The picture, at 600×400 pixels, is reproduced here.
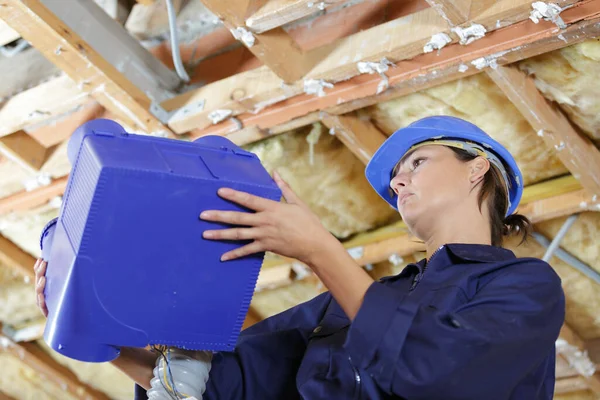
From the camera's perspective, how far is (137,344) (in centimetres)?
133

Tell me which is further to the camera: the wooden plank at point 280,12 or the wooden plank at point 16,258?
the wooden plank at point 16,258

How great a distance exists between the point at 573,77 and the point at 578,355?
1.21 m

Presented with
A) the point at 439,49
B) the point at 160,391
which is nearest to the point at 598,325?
the point at 439,49

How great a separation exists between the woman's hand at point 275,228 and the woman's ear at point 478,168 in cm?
53

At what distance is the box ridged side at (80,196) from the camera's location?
1.25 m

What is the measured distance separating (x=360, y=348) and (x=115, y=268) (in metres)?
0.41

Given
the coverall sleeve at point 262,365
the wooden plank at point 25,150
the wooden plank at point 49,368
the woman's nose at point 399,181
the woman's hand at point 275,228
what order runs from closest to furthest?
1. the woman's hand at point 275,228
2. the coverall sleeve at point 262,365
3. the woman's nose at point 399,181
4. the wooden plank at point 25,150
5. the wooden plank at point 49,368

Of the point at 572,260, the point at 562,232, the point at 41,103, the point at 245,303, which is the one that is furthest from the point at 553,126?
the point at 41,103

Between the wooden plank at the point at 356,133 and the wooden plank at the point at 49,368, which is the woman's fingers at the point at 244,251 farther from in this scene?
the wooden plank at the point at 49,368

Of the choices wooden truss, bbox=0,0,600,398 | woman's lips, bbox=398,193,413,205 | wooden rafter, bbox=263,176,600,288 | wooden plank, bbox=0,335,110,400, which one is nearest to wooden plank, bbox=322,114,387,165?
wooden truss, bbox=0,0,600,398

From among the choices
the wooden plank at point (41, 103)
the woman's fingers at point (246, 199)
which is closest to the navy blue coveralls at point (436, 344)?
the woman's fingers at point (246, 199)

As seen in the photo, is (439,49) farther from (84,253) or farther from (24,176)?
(24,176)

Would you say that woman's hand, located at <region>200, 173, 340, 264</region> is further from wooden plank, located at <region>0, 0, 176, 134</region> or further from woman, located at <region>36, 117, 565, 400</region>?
wooden plank, located at <region>0, 0, 176, 134</region>

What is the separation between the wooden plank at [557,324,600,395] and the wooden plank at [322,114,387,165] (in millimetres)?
1002
